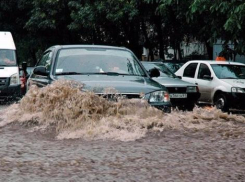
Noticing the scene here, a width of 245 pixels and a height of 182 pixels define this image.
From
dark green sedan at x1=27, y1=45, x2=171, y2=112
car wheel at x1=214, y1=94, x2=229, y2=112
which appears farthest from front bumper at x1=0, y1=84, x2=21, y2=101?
dark green sedan at x1=27, y1=45, x2=171, y2=112

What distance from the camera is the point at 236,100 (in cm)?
1712

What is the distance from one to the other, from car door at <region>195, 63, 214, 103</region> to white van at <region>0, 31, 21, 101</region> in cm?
621

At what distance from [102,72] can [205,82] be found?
30.8 feet

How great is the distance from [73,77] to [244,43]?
12296 mm

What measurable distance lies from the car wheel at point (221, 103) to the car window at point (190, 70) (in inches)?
70.7

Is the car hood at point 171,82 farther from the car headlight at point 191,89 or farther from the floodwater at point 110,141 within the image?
the floodwater at point 110,141

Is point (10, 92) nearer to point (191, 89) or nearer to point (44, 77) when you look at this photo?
point (191, 89)

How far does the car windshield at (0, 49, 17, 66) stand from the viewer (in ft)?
69.1

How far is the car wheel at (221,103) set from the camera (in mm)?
17391

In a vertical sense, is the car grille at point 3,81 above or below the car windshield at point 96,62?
below

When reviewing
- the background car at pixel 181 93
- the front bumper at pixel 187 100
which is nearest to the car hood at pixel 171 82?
the background car at pixel 181 93

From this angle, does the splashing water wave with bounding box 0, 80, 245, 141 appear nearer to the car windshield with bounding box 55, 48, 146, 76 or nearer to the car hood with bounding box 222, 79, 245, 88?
the car windshield with bounding box 55, 48, 146, 76

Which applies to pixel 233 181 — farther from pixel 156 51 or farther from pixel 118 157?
pixel 156 51

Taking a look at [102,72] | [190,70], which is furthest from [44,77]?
[190,70]
